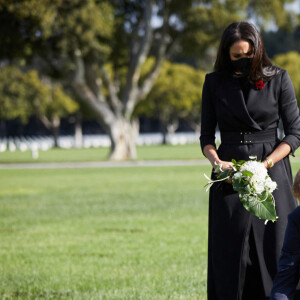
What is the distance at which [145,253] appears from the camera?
7449mm

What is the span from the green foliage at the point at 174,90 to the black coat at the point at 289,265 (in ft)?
181

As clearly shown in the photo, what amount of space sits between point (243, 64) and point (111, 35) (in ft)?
79.4

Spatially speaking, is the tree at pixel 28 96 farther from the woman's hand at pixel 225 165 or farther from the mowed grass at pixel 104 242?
the woman's hand at pixel 225 165

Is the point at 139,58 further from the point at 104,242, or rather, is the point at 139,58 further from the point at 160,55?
the point at 104,242

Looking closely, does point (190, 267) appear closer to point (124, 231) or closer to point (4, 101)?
point (124, 231)

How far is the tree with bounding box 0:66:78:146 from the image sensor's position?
187 feet

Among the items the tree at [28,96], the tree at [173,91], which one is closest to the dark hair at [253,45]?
the tree at [28,96]

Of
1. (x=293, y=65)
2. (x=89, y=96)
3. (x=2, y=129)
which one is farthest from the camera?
(x=2, y=129)

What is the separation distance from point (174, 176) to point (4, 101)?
3920 centimetres

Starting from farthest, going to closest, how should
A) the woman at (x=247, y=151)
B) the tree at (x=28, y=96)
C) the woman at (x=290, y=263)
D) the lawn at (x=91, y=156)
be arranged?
the tree at (x=28, y=96)
the lawn at (x=91, y=156)
the woman at (x=247, y=151)
the woman at (x=290, y=263)

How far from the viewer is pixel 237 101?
404cm

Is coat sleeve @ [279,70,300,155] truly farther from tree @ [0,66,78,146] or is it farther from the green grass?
tree @ [0,66,78,146]

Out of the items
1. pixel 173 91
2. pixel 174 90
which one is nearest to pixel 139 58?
pixel 174 90

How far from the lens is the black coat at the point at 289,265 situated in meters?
3.55
